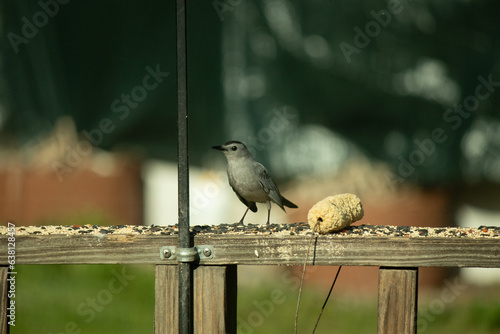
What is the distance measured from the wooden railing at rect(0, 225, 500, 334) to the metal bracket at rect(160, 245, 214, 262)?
0.05 feet

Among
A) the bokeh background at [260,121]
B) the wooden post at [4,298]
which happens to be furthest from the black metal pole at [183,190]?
the bokeh background at [260,121]

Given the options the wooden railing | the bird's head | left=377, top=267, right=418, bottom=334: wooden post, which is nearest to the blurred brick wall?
the bird's head

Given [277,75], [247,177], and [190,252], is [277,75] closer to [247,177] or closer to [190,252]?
[247,177]

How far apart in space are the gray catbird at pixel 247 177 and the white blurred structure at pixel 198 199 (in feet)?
3.67

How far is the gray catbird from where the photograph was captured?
16.5ft

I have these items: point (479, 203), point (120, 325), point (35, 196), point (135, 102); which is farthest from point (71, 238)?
point (479, 203)

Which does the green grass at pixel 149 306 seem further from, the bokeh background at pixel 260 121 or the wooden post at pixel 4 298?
the wooden post at pixel 4 298

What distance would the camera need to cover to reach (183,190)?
2.76 m

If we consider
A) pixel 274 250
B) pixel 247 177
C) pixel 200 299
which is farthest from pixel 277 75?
pixel 200 299

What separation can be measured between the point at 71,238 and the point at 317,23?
380 cm

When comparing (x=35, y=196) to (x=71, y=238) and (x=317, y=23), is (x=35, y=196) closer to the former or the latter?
(x=317, y=23)

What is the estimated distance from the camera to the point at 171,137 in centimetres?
638

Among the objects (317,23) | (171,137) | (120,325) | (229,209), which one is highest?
(317,23)

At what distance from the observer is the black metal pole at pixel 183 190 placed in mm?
2742
